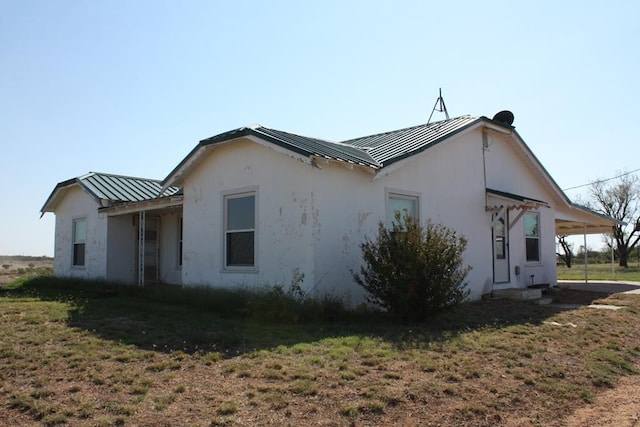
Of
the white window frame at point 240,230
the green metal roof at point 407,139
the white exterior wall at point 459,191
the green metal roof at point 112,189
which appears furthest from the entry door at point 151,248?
the white exterior wall at point 459,191

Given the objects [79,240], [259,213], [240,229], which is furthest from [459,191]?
[79,240]

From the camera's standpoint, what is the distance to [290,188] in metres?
10.5

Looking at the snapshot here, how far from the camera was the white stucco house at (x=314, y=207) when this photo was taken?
34.2 ft

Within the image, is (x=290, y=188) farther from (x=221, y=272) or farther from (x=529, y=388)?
(x=529, y=388)

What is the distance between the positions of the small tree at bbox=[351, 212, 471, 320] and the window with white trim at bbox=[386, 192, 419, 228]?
2.22 metres

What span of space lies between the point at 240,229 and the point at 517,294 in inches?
273

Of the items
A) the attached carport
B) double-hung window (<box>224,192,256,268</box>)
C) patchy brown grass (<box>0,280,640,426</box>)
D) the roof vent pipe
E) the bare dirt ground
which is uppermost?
the roof vent pipe

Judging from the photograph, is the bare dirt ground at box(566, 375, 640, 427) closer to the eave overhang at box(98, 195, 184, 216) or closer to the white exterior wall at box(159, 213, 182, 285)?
the eave overhang at box(98, 195, 184, 216)

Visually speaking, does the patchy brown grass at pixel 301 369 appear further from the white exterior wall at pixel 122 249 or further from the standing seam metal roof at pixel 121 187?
the standing seam metal roof at pixel 121 187

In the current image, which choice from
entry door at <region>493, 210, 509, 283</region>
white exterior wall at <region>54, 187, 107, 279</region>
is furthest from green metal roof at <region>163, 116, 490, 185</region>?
white exterior wall at <region>54, 187, 107, 279</region>

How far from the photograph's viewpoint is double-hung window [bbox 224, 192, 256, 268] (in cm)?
1147

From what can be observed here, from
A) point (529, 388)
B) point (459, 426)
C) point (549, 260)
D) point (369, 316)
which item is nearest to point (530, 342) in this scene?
point (529, 388)

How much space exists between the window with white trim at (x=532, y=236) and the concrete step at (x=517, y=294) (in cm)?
248

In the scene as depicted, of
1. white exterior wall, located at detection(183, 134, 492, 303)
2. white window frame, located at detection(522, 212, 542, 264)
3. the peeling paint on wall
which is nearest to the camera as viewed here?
white exterior wall, located at detection(183, 134, 492, 303)
